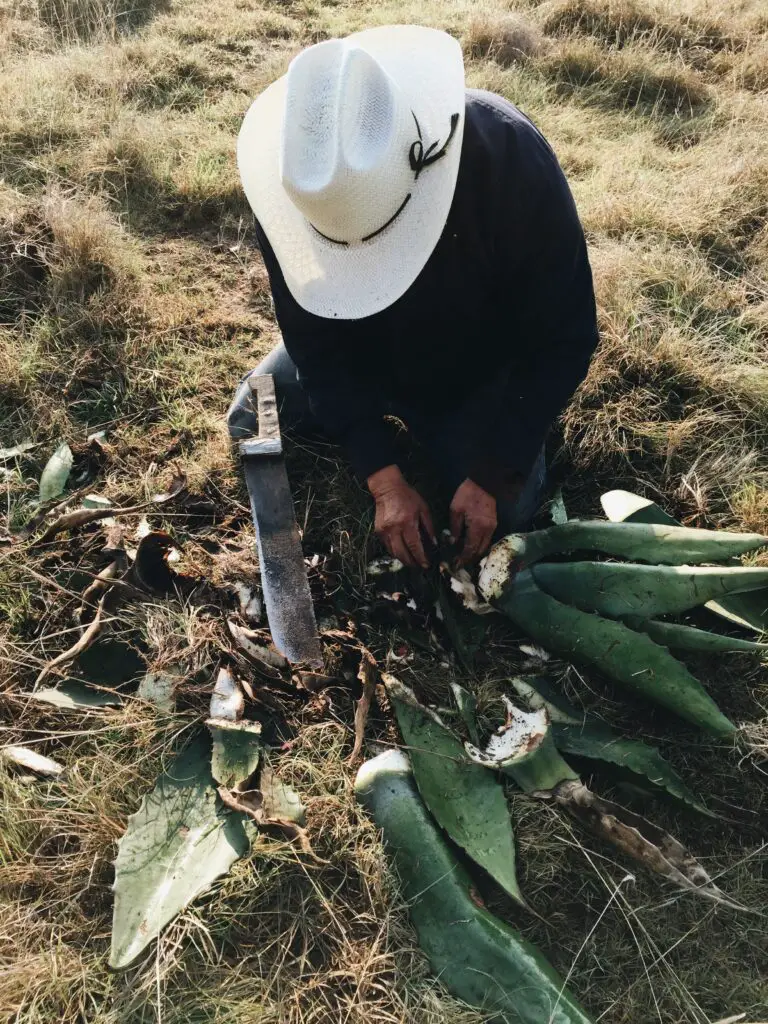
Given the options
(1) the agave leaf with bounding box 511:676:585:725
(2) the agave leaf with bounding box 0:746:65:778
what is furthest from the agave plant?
(2) the agave leaf with bounding box 0:746:65:778

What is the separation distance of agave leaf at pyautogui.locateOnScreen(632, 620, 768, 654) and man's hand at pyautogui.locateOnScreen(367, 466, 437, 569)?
0.60 m

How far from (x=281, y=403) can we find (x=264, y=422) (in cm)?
25

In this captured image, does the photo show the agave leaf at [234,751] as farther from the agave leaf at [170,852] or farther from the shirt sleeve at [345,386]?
the shirt sleeve at [345,386]

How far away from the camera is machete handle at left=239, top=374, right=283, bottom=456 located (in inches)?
87.5

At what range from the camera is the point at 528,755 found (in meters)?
1.65

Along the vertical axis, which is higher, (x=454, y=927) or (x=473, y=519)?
(x=473, y=519)

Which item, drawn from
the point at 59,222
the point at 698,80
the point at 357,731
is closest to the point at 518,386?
the point at 357,731

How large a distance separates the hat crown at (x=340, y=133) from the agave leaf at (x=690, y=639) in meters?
1.18

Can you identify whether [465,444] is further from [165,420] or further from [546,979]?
[546,979]

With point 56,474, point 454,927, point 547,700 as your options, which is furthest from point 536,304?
point 56,474

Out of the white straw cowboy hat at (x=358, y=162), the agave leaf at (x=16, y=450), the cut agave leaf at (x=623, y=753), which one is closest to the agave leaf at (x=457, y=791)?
the cut agave leaf at (x=623, y=753)

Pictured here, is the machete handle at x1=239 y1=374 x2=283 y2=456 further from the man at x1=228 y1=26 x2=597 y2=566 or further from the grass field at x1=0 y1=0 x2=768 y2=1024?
the grass field at x1=0 y1=0 x2=768 y2=1024

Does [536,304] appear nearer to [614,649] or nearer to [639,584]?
[639,584]

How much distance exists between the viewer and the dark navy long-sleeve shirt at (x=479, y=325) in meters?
1.76
